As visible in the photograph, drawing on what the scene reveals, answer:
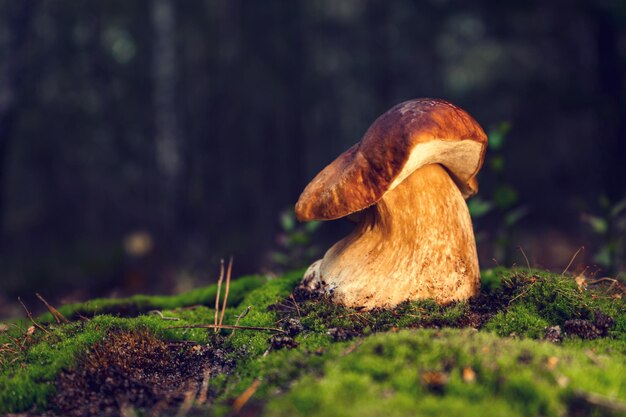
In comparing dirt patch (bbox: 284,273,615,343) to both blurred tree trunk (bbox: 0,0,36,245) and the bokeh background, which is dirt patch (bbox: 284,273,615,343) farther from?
blurred tree trunk (bbox: 0,0,36,245)

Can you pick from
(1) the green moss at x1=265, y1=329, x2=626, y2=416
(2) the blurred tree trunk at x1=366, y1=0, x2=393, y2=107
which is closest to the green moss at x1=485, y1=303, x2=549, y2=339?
(1) the green moss at x1=265, y1=329, x2=626, y2=416

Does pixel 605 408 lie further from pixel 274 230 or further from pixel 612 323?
pixel 274 230

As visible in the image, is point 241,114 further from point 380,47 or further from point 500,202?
point 500,202

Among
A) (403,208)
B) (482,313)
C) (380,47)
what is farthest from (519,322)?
Result: (380,47)

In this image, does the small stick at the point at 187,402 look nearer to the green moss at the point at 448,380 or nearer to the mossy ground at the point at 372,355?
the mossy ground at the point at 372,355

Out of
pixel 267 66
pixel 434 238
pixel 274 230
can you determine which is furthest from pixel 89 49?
pixel 434 238
